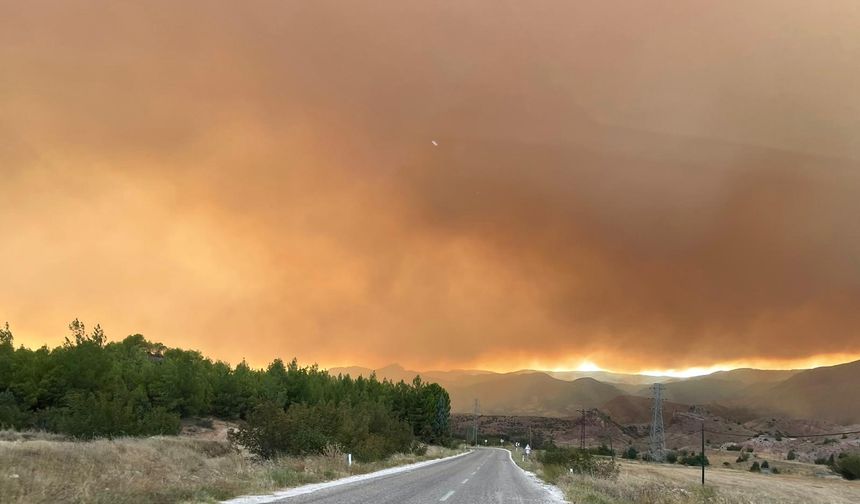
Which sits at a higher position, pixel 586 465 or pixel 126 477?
pixel 126 477

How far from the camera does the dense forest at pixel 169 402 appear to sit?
37.5 meters

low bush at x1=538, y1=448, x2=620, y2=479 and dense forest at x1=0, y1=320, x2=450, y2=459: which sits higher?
dense forest at x1=0, y1=320, x2=450, y2=459

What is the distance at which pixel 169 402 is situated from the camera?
246 feet

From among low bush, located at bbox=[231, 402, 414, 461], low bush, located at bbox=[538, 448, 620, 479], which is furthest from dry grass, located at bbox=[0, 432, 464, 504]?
low bush, located at bbox=[538, 448, 620, 479]

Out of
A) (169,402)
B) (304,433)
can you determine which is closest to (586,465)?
(304,433)

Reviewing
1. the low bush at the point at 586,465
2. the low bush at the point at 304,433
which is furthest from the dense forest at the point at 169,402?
the low bush at the point at 586,465

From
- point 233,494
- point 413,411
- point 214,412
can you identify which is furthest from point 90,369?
point 413,411

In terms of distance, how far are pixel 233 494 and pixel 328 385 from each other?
96.2m

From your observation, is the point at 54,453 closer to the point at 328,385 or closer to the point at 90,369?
the point at 90,369

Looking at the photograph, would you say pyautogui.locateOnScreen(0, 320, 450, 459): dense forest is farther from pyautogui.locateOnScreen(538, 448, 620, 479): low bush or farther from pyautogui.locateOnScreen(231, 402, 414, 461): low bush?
pyautogui.locateOnScreen(538, 448, 620, 479): low bush

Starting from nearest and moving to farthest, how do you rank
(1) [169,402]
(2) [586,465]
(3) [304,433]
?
(3) [304,433] < (2) [586,465] < (1) [169,402]

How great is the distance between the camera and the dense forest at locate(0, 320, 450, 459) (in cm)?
3750

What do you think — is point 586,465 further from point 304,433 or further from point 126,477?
point 126,477

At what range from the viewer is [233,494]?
61.4 feet
